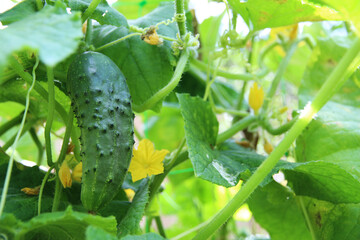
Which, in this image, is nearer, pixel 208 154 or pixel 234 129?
pixel 208 154

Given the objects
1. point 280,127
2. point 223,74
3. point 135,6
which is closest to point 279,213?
point 280,127

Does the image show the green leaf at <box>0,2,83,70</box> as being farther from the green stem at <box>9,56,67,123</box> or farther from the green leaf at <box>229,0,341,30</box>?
the green leaf at <box>229,0,341,30</box>

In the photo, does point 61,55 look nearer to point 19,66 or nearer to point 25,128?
point 19,66

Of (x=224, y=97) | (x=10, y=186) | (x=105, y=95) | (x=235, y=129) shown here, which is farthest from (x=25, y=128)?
(x=224, y=97)

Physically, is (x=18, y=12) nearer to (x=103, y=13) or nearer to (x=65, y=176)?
(x=103, y=13)

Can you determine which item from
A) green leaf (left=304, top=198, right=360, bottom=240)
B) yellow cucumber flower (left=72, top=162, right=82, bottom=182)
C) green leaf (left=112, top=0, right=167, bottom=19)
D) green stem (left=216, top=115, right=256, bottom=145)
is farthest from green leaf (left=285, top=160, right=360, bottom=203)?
green leaf (left=112, top=0, right=167, bottom=19)
